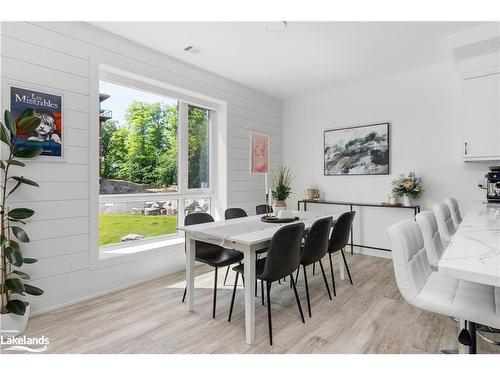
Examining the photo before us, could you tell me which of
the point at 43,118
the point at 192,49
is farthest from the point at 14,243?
the point at 192,49

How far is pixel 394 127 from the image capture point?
14.2 feet

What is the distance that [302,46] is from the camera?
335 cm

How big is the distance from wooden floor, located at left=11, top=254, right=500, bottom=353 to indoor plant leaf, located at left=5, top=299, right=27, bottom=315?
223 mm

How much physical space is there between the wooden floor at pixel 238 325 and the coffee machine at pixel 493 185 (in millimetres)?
1554

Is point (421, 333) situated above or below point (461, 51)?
below

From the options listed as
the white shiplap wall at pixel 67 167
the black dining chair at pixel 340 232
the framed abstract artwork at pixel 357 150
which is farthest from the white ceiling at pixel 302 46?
the black dining chair at pixel 340 232

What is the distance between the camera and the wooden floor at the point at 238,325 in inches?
81.0

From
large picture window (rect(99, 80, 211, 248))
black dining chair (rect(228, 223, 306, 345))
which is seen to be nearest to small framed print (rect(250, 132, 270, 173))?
large picture window (rect(99, 80, 211, 248))

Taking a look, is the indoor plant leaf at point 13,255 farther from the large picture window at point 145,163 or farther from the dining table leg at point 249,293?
the dining table leg at point 249,293

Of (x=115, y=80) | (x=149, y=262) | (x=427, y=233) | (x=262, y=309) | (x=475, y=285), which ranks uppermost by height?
(x=115, y=80)

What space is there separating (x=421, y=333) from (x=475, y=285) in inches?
31.2

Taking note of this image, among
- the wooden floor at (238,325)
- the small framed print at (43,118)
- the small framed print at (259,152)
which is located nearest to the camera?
the wooden floor at (238,325)

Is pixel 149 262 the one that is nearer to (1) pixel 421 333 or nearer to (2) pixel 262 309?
(2) pixel 262 309

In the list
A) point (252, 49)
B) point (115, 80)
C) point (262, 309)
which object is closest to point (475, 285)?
point (262, 309)
